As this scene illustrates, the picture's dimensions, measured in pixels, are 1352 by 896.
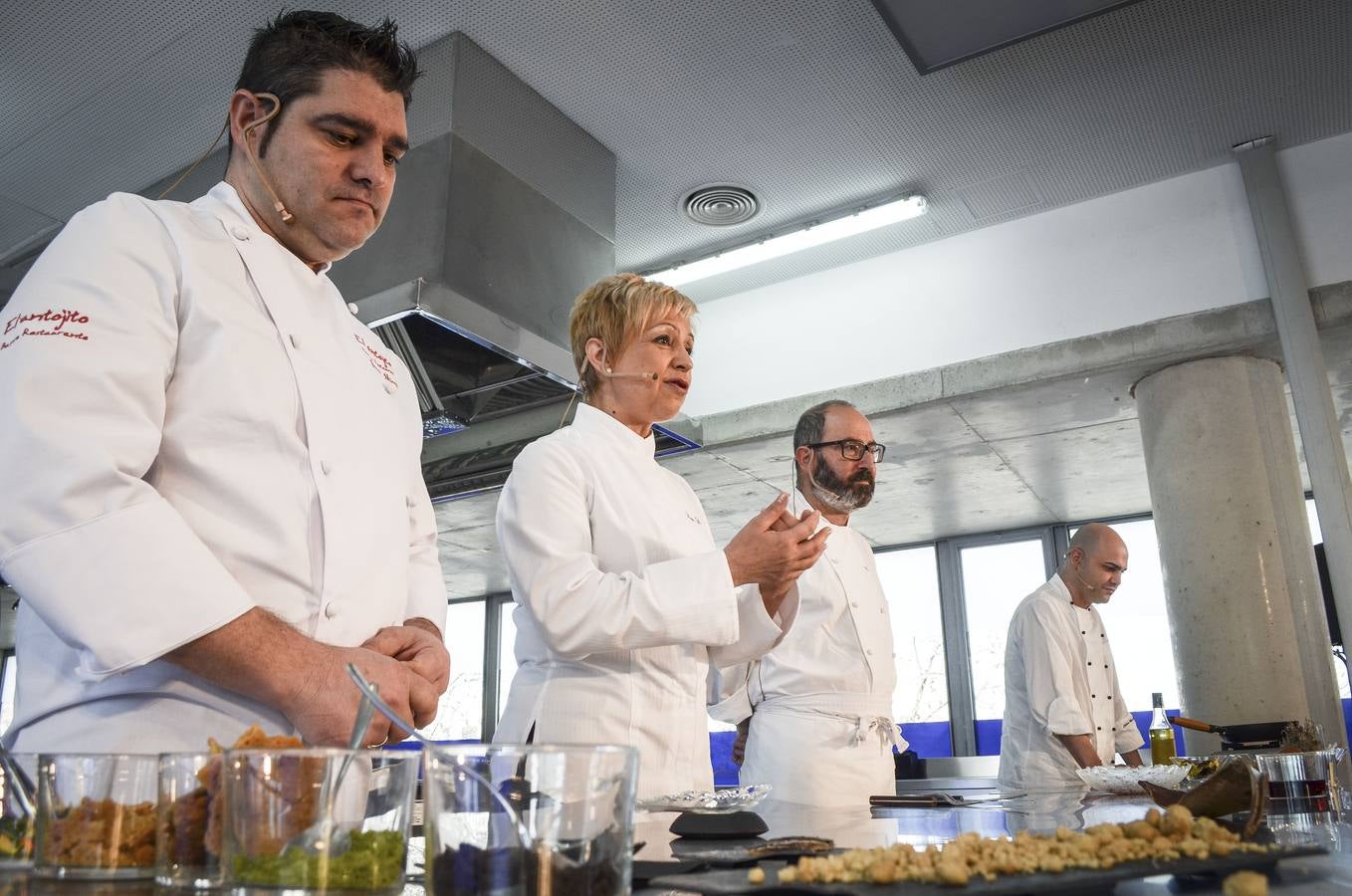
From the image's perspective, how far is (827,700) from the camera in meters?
2.54

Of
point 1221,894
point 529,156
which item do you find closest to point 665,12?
point 529,156

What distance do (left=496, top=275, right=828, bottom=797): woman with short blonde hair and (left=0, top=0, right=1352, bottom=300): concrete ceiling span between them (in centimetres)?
185

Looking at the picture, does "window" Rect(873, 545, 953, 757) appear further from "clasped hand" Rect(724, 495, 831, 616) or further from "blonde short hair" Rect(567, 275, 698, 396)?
"clasped hand" Rect(724, 495, 831, 616)

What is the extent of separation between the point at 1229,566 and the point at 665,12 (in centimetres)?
280

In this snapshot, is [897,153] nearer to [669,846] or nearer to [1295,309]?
[1295,309]

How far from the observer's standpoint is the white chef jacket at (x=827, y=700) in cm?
245

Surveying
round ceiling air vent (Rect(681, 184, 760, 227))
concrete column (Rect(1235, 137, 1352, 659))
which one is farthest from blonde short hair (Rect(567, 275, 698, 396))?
concrete column (Rect(1235, 137, 1352, 659))

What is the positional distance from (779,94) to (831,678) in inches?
79.1

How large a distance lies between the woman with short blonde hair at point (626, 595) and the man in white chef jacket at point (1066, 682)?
2.32 m

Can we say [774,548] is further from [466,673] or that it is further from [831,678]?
[466,673]

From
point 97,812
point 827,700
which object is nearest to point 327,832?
point 97,812

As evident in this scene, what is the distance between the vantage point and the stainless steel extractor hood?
289 centimetres

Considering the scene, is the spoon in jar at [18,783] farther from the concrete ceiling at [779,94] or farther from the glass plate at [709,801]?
the concrete ceiling at [779,94]

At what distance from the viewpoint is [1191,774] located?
190 centimetres
